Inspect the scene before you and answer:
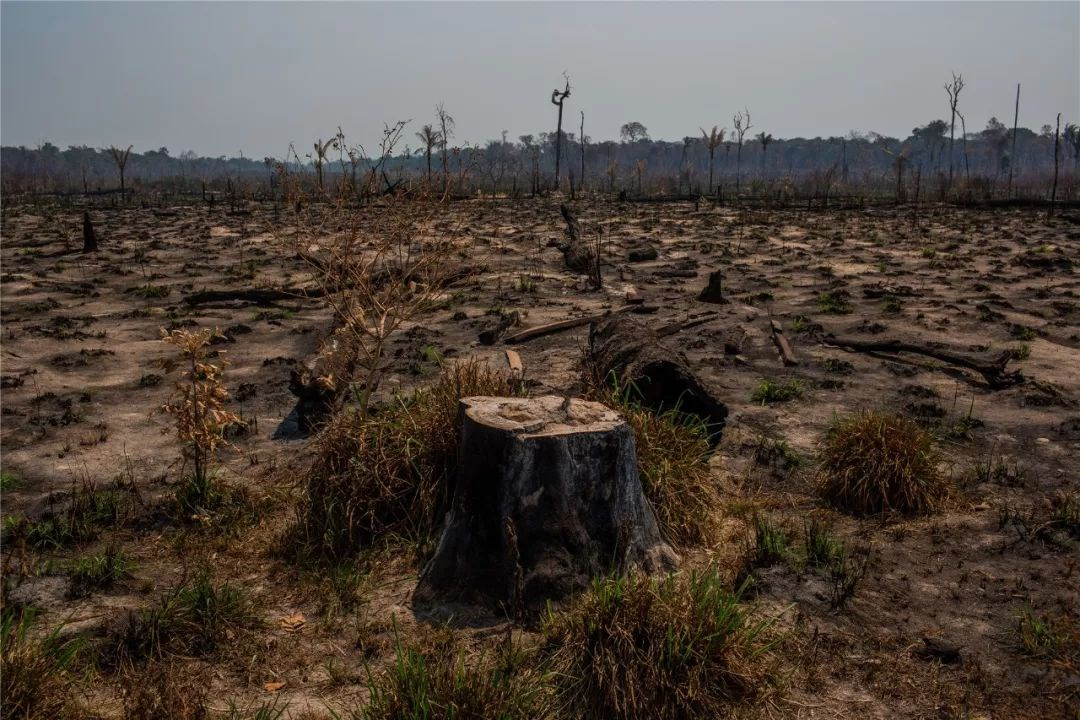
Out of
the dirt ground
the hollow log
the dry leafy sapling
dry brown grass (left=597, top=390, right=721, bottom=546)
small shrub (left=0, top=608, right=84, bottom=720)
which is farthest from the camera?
the hollow log

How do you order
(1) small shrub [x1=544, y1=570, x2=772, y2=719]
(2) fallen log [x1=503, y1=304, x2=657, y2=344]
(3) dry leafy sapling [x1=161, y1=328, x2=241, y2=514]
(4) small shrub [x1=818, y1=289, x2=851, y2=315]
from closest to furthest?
(1) small shrub [x1=544, y1=570, x2=772, y2=719] < (3) dry leafy sapling [x1=161, y1=328, x2=241, y2=514] < (2) fallen log [x1=503, y1=304, x2=657, y2=344] < (4) small shrub [x1=818, y1=289, x2=851, y2=315]

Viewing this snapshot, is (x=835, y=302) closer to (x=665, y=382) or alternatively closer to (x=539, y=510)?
(x=665, y=382)

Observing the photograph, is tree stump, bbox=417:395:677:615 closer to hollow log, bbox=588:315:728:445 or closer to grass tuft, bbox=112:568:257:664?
grass tuft, bbox=112:568:257:664

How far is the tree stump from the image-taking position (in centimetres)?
380

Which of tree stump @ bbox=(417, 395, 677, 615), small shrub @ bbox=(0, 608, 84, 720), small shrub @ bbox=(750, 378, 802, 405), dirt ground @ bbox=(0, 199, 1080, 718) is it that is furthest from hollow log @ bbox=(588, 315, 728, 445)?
small shrub @ bbox=(0, 608, 84, 720)

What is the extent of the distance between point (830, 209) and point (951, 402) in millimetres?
23377

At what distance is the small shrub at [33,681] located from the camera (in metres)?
2.79

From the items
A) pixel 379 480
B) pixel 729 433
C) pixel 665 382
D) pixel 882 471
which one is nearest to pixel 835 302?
pixel 729 433

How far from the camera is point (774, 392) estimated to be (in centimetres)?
747

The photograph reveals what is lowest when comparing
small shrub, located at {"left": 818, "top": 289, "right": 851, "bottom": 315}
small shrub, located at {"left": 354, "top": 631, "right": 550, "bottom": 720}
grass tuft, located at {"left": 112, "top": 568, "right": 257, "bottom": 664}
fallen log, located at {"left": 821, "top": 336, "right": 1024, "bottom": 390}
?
grass tuft, located at {"left": 112, "top": 568, "right": 257, "bottom": 664}

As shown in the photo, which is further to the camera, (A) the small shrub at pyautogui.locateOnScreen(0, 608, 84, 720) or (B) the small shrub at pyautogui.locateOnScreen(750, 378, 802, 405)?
(B) the small shrub at pyautogui.locateOnScreen(750, 378, 802, 405)

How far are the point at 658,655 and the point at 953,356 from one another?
6.18 meters

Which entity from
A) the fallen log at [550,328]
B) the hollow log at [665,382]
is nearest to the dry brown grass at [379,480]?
the hollow log at [665,382]

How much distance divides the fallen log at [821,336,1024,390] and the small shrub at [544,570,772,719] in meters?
5.47
